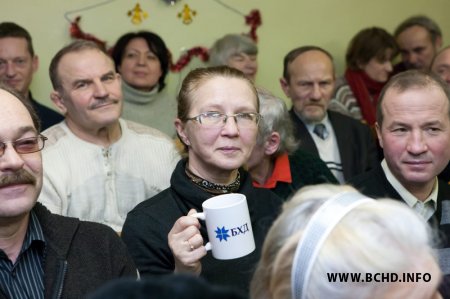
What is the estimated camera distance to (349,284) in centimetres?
102

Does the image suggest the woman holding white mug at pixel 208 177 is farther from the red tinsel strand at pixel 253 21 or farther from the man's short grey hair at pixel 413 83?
the red tinsel strand at pixel 253 21

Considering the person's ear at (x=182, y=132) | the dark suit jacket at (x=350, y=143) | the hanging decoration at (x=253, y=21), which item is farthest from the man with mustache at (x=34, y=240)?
the hanging decoration at (x=253, y=21)

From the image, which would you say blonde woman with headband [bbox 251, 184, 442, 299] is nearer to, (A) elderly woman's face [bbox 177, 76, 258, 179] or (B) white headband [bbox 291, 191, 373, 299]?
(B) white headband [bbox 291, 191, 373, 299]

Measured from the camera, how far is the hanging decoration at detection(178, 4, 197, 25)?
3.83 metres

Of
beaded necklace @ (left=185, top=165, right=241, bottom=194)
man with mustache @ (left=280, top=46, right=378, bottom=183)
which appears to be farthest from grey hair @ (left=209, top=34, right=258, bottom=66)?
beaded necklace @ (left=185, top=165, right=241, bottom=194)

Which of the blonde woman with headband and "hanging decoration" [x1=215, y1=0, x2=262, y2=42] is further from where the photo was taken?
"hanging decoration" [x1=215, y1=0, x2=262, y2=42]

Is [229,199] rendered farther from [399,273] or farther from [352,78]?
[352,78]

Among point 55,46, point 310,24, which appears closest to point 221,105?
point 55,46

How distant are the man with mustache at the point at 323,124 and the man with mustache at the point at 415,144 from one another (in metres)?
1.11

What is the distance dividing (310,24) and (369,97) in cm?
70

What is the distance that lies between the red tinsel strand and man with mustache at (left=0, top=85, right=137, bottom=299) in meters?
2.62

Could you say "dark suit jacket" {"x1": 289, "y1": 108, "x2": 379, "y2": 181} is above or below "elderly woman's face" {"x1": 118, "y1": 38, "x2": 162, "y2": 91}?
below

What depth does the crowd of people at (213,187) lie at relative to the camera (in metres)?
1.04

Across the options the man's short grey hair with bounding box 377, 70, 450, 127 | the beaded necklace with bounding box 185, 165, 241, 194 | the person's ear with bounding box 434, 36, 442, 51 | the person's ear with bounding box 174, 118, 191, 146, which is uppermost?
the person's ear with bounding box 434, 36, 442, 51
